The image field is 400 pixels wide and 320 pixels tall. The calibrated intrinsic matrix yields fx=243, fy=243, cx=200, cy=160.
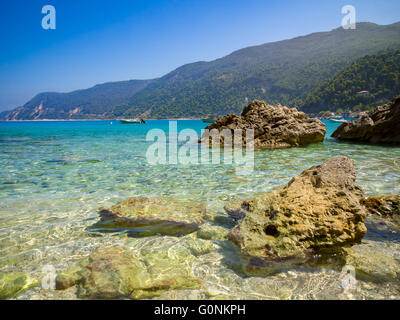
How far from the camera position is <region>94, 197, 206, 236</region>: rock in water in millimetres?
4057

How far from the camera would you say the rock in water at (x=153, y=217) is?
406 centimetres

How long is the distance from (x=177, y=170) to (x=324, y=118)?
92.2m

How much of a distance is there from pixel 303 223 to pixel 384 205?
2.23 m

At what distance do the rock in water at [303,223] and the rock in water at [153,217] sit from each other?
989 millimetres

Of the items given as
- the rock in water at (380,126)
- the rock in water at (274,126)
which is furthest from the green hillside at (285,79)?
the rock in water at (274,126)

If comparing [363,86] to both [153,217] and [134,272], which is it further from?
[134,272]

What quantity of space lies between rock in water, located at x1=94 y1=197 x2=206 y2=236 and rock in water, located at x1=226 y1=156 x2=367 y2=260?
38.9 inches

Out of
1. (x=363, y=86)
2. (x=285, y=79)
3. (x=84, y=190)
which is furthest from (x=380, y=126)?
(x=285, y=79)

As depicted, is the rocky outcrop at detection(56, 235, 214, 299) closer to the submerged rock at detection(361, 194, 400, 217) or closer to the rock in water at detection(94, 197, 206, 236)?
the rock in water at detection(94, 197, 206, 236)

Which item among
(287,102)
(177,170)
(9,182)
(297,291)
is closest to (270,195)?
(297,291)

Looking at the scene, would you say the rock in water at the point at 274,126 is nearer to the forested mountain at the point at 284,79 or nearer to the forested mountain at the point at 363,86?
the forested mountain at the point at 363,86

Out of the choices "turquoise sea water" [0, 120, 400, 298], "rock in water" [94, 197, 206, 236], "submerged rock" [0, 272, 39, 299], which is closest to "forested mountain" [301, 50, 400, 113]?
"turquoise sea water" [0, 120, 400, 298]

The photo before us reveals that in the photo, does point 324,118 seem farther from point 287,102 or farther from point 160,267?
point 160,267

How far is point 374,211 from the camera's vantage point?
4414mm
